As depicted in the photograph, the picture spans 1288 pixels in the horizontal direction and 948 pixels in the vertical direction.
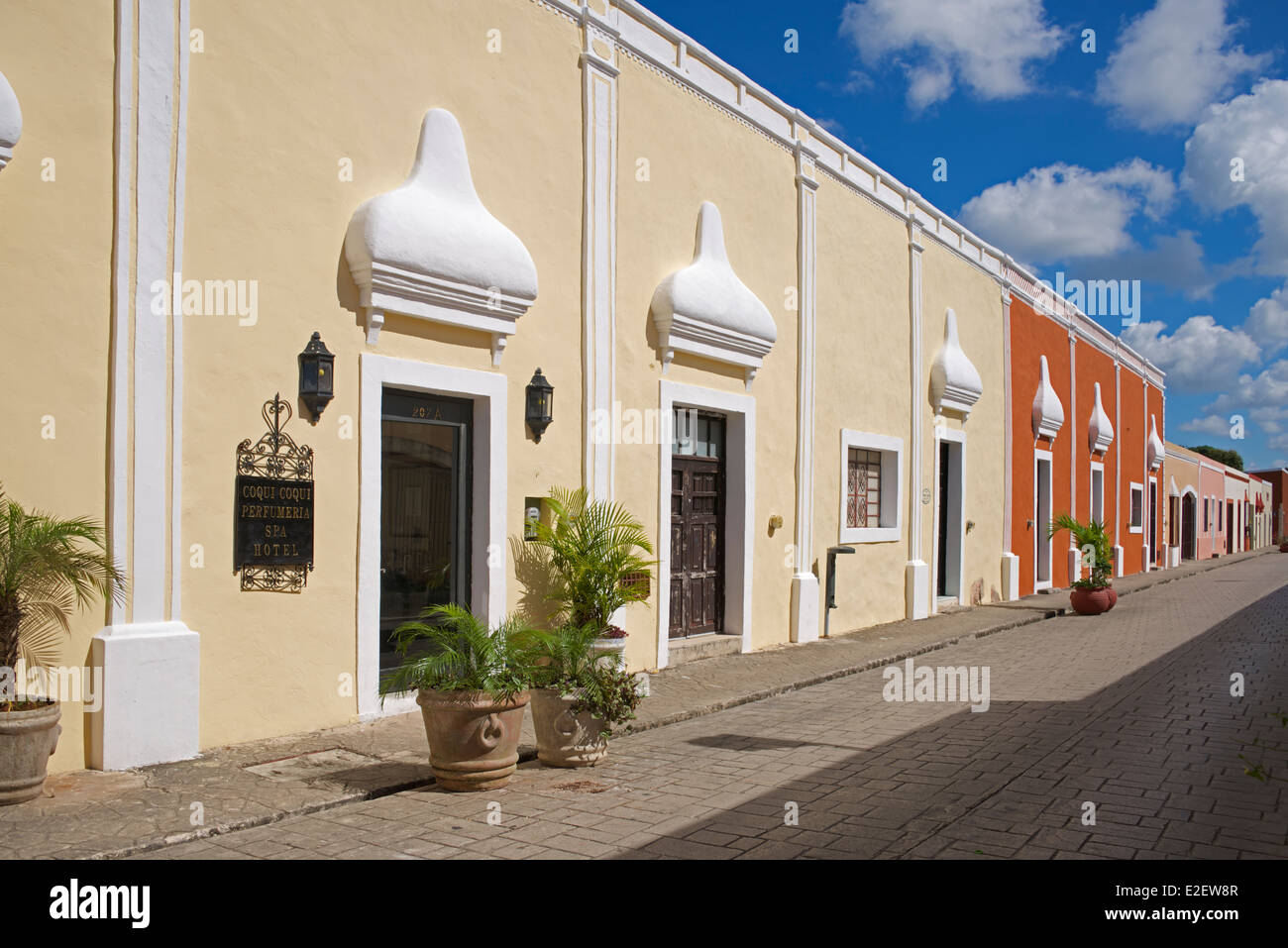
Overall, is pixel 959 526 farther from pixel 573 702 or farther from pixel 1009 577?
pixel 573 702

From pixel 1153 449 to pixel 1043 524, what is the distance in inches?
508

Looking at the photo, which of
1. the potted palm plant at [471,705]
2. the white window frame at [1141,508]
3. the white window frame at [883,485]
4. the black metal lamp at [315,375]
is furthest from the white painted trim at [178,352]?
the white window frame at [1141,508]

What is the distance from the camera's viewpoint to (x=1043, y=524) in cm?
2198

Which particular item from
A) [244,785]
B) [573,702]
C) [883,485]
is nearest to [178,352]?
[244,785]

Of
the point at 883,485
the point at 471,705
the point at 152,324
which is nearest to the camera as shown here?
the point at 471,705

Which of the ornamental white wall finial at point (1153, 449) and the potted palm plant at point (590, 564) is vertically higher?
the ornamental white wall finial at point (1153, 449)

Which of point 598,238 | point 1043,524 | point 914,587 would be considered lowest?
point 914,587

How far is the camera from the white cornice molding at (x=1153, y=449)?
106 feet

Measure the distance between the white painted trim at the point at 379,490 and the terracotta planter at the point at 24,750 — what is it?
236 cm

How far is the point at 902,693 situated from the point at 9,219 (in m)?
7.69

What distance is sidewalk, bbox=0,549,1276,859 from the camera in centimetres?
487

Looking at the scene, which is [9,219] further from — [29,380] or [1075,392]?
[1075,392]

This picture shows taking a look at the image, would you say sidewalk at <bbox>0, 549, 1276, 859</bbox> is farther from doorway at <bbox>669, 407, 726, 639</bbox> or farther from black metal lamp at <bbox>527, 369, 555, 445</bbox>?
black metal lamp at <bbox>527, 369, 555, 445</bbox>

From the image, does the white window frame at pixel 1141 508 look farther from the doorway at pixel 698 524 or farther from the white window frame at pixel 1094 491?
the doorway at pixel 698 524
